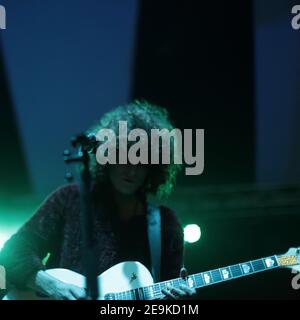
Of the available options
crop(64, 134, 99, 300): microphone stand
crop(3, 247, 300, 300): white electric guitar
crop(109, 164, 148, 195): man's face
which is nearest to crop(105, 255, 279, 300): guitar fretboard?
crop(3, 247, 300, 300): white electric guitar

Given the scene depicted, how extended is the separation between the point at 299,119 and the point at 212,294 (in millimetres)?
1544

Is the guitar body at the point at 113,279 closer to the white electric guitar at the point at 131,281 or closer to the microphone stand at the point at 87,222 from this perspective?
the white electric guitar at the point at 131,281

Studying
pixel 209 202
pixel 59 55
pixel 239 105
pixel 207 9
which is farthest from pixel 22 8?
pixel 209 202

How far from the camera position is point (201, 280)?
2510 millimetres

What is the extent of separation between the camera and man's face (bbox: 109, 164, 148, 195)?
102 inches

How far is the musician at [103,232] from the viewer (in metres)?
2.43

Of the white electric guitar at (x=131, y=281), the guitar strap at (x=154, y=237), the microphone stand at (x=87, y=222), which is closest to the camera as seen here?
the microphone stand at (x=87, y=222)

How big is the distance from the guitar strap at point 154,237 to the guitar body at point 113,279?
0.09m

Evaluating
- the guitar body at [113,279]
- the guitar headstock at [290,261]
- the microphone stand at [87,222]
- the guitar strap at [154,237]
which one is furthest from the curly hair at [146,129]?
the microphone stand at [87,222]

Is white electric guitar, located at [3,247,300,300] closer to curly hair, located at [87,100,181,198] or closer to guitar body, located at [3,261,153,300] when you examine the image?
guitar body, located at [3,261,153,300]

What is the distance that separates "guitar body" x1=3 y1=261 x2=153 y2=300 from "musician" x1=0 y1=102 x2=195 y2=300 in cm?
4

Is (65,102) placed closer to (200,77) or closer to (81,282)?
(200,77)

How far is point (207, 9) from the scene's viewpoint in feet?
12.4

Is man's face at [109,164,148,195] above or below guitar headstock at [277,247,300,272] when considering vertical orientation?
above
